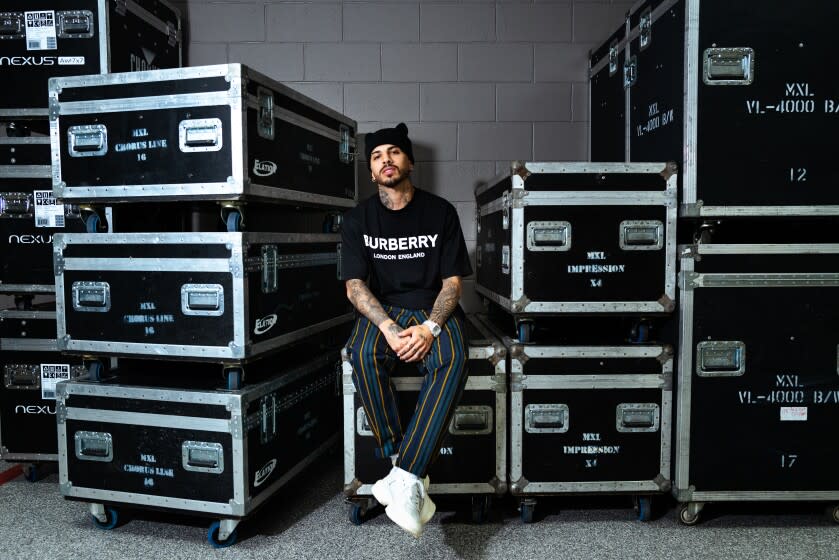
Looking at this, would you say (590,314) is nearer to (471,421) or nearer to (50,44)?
(471,421)

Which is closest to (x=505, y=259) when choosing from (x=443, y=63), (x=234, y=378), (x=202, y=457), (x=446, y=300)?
(x=446, y=300)

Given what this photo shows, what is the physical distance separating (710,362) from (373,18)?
8.13 ft

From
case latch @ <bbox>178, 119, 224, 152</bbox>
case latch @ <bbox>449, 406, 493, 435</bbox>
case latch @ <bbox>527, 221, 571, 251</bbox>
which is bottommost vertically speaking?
case latch @ <bbox>449, 406, 493, 435</bbox>

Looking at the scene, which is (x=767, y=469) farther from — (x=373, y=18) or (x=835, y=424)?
(x=373, y=18)

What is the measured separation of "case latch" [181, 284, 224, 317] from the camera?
2.03 metres

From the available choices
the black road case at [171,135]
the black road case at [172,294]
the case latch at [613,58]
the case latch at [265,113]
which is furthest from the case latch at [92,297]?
the case latch at [613,58]

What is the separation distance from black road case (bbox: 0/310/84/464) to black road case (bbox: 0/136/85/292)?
0.18 metres

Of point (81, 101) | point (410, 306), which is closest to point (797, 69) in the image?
point (410, 306)

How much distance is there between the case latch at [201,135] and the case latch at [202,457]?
104cm

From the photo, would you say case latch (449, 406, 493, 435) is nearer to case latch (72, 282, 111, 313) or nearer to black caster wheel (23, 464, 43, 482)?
case latch (72, 282, 111, 313)

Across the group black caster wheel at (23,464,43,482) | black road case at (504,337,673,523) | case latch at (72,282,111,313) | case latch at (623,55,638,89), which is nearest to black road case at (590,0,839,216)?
case latch at (623,55,638,89)

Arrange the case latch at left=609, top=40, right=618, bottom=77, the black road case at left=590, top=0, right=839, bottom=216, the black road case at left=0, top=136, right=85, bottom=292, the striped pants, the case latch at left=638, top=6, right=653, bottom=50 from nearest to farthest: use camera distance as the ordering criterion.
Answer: the striped pants, the black road case at left=590, top=0, right=839, bottom=216, the case latch at left=638, top=6, right=653, bottom=50, the black road case at left=0, top=136, right=85, bottom=292, the case latch at left=609, top=40, right=618, bottom=77

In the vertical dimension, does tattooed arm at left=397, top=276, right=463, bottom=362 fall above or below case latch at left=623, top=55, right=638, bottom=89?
below

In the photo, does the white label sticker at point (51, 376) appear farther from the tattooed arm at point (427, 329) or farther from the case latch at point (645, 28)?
the case latch at point (645, 28)
